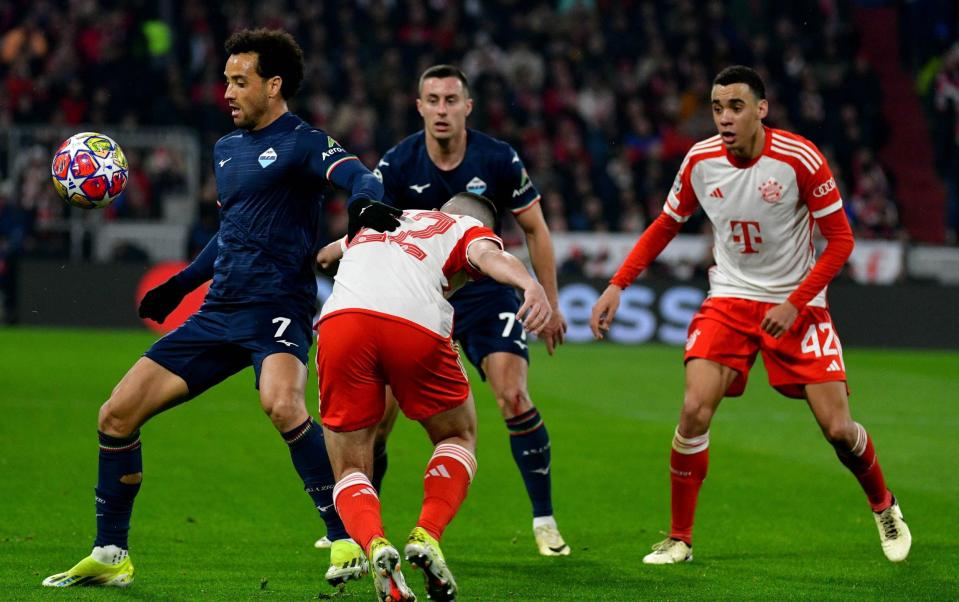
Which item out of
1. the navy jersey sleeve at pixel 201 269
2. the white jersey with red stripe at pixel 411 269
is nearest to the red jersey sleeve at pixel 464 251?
the white jersey with red stripe at pixel 411 269

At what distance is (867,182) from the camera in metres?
21.5

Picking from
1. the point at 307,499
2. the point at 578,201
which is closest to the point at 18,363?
the point at 307,499

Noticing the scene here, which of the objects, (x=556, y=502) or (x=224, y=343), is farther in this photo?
(x=556, y=502)

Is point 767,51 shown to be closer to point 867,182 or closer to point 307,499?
point 867,182

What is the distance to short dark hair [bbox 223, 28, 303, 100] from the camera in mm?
5797

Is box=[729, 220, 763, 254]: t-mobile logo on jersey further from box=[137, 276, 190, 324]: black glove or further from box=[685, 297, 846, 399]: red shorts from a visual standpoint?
box=[137, 276, 190, 324]: black glove

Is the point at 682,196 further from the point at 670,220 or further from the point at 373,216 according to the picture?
the point at 373,216

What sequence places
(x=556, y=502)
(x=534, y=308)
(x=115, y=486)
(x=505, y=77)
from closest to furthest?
(x=534, y=308) < (x=115, y=486) < (x=556, y=502) < (x=505, y=77)

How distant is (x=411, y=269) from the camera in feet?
16.6

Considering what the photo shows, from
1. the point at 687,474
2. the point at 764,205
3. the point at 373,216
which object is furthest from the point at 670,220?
the point at 373,216

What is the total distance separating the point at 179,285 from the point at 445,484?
1778 millimetres

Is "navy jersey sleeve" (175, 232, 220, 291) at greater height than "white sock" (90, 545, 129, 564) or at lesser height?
greater

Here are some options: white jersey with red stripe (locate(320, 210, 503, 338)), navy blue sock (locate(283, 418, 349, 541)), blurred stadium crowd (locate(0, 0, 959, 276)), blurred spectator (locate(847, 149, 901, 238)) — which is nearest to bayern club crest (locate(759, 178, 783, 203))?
white jersey with red stripe (locate(320, 210, 503, 338))

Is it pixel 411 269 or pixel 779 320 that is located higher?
pixel 411 269
